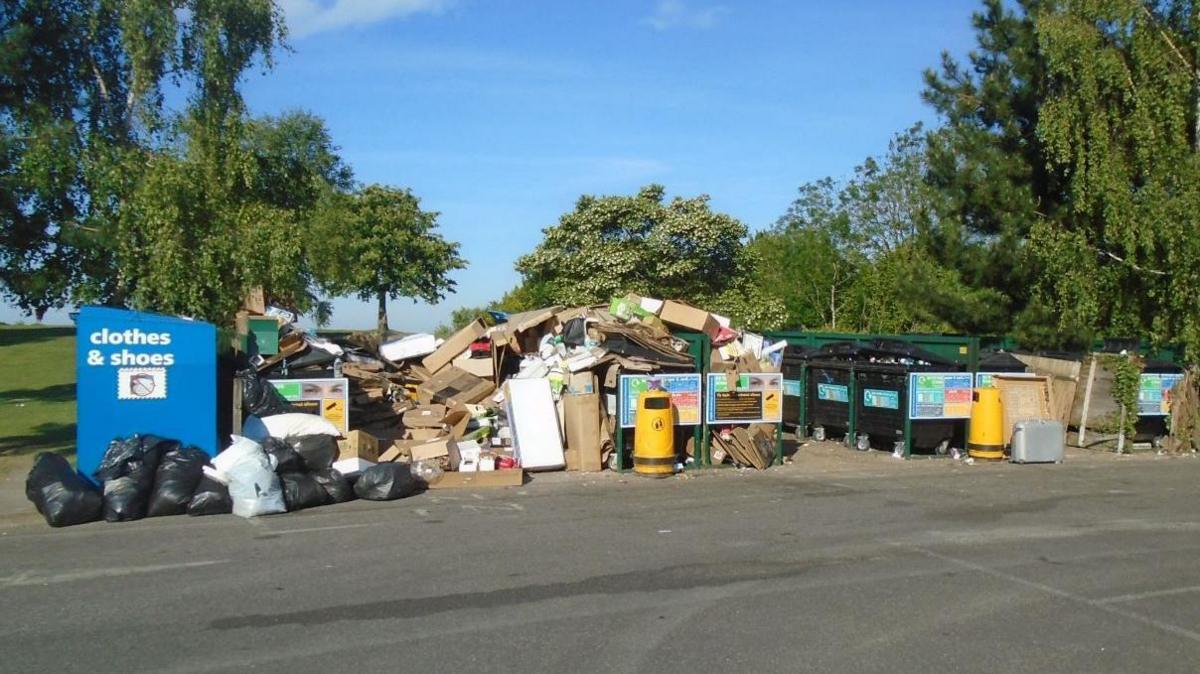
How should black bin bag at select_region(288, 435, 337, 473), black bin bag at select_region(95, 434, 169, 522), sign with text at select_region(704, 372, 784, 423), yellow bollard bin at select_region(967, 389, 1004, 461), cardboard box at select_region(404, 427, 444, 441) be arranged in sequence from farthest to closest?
yellow bollard bin at select_region(967, 389, 1004, 461), cardboard box at select_region(404, 427, 444, 441), sign with text at select_region(704, 372, 784, 423), black bin bag at select_region(288, 435, 337, 473), black bin bag at select_region(95, 434, 169, 522)

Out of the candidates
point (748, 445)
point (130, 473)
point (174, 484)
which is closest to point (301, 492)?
point (174, 484)

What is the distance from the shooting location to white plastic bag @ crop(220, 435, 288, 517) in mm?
9789

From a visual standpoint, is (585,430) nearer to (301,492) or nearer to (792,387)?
(301,492)

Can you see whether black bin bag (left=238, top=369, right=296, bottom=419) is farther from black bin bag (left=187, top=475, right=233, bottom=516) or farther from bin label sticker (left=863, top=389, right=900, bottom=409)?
bin label sticker (left=863, top=389, right=900, bottom=409)

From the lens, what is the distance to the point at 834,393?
16.8 m

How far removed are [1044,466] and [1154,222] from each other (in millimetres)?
5641

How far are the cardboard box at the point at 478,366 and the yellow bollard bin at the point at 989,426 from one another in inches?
284

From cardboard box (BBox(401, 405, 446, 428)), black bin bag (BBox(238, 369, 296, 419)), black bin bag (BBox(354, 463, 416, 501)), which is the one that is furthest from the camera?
cardboard box (BBox(401, 405, 446, 428))

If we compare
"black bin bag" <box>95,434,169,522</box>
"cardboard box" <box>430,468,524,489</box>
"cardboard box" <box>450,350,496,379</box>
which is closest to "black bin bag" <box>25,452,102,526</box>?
"black bin bag" <box>95,434,169,522</box>

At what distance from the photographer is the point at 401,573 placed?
7.55 metres

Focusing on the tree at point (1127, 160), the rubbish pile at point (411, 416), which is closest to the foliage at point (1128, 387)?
the tree at point (1127, 160)

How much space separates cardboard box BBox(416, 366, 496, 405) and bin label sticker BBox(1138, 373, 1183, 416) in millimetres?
10576

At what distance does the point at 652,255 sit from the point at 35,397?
17841 mm

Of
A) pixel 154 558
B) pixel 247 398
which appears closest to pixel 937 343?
pixel 247 398
